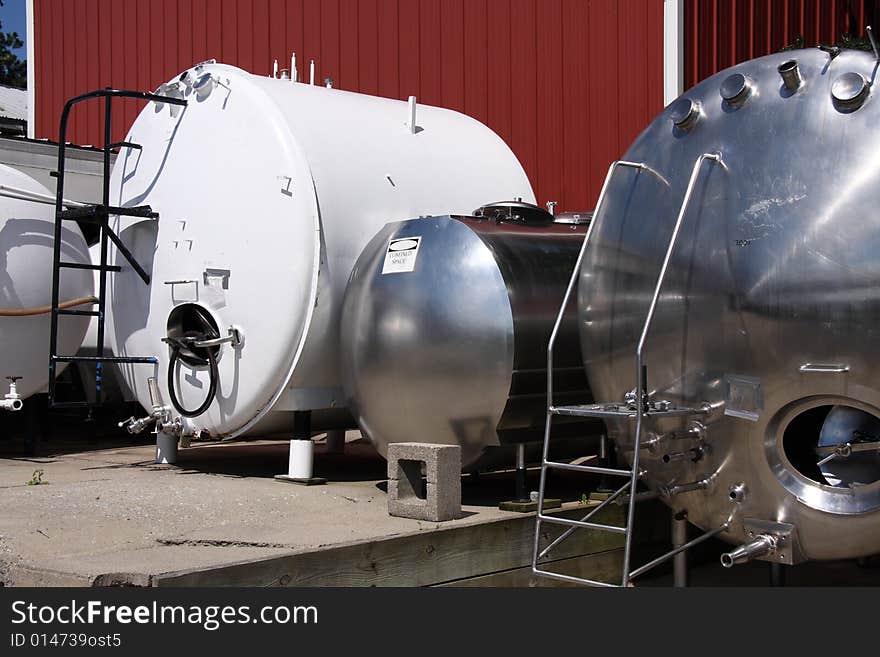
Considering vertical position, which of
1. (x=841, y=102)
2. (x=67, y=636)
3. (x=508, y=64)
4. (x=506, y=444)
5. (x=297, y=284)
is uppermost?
(x=508, y=64)

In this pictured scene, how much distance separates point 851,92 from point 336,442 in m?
5.01

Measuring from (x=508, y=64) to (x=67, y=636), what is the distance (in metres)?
6.79

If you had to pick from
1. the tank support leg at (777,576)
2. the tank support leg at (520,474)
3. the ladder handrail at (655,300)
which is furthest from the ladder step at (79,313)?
the tank support leg at (777,576)

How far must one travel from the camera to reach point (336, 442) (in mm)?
8484

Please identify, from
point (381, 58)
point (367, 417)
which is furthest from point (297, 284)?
point (381, 58)

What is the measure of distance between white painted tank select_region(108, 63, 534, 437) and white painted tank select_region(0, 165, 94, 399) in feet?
1.73

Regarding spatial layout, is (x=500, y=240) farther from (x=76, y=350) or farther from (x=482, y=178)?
(x=76, y=350)

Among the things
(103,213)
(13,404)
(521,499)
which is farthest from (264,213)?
(13,404)

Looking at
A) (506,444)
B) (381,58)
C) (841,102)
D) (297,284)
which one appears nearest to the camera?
(841,102)

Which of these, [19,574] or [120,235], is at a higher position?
[120,235]

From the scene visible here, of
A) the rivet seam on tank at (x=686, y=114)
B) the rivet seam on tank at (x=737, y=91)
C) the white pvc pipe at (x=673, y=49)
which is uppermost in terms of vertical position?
the white pvc pipe at (x=673, y=49)

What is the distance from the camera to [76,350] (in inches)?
333

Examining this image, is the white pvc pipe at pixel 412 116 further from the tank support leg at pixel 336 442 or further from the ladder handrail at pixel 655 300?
the ladder handrail at pixel 655 300

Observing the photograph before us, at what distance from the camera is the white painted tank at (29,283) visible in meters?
7.96
